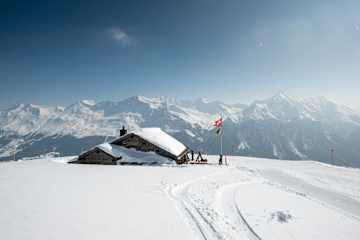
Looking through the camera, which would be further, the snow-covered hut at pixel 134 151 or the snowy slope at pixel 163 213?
the snow-covered hut at pixel 134 151

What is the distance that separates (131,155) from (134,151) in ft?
3.88

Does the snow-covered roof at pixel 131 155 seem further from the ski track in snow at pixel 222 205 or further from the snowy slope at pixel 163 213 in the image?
the snowy slope at pixel 163 213

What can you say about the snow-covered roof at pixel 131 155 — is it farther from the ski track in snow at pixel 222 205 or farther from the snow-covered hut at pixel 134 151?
the ski track in snow at pixel 222 205

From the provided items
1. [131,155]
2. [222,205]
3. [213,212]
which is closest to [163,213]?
[213,212]

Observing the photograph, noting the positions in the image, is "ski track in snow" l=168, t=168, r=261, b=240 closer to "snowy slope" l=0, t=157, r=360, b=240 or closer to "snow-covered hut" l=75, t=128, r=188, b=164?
"snowy slope" l=0, t=157, r=360, b=240

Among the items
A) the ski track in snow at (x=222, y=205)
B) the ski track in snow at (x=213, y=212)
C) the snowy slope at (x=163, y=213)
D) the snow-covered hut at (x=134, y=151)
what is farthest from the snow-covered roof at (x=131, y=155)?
the snowy slope at (x=163, y=213)

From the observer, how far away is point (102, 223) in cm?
914

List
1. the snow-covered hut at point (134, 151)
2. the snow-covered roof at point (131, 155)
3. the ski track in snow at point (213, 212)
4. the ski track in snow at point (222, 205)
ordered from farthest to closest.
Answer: the snow-covered roof at point (131, 155) < the snow-covered hut at point (134, 151) < the ski track in snow at point (222, 205) < the ski track in snow at point (213, 212)

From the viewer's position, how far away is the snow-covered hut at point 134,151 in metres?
33.8

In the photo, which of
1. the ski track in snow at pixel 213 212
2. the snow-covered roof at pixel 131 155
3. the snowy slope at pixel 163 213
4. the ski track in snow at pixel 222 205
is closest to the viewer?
the snowy slope at pixel 163 213

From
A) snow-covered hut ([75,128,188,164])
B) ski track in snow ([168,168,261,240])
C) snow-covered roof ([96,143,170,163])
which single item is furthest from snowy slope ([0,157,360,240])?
snow-covered hut ([75,128,188,164])

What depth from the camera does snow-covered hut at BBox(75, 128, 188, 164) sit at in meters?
33.8

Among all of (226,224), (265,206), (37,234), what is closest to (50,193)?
(37,234)

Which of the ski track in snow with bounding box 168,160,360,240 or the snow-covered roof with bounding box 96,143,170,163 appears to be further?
the snow-covered roof with bounding box 96,143,170,163
